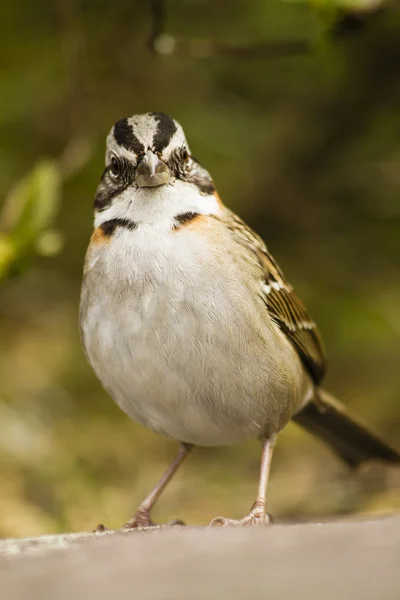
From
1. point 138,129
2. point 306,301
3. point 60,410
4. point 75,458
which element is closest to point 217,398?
point 138,129

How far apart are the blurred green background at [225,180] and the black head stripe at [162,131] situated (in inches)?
76.9

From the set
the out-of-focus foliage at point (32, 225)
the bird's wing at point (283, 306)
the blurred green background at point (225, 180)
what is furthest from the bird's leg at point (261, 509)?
the blurred green background at point (225, 180)

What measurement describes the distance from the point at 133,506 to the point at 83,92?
2723mm

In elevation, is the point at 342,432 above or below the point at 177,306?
above

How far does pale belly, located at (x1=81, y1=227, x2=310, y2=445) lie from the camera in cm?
334

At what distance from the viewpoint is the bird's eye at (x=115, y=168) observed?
3.56 meters

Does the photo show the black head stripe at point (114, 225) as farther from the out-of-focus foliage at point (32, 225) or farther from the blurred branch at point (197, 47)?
the blurred branch at point (197, 47)

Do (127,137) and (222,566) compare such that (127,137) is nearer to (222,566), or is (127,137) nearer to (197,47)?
(222,566)

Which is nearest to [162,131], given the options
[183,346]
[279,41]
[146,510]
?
[183,346]

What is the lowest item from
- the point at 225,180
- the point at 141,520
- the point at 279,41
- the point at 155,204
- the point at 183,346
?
the point at 141,520

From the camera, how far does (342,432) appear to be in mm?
4582

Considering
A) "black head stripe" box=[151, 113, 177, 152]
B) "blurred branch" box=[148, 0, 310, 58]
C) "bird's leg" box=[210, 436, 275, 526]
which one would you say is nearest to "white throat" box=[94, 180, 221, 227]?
"black head stripe" box=[151, 113, 177, 152]

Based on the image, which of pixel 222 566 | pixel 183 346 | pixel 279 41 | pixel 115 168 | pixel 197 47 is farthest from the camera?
pixel 279 41

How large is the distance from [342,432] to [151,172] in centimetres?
174
